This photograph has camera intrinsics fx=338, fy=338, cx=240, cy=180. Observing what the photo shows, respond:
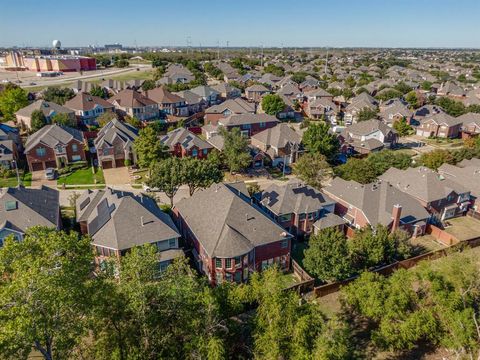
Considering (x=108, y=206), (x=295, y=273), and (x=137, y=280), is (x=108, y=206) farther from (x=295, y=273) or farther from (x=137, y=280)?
(x=295, y=273)

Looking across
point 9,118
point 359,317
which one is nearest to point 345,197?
point 359,317

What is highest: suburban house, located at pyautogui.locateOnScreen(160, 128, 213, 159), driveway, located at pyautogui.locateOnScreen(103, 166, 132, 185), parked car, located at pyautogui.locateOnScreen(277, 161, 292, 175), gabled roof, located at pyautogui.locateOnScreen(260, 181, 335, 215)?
suburban house, located at pyautogui.locateOnScreen(160, 128, 213, 159)

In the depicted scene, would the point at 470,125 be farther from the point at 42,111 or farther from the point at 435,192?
the point at 42,111

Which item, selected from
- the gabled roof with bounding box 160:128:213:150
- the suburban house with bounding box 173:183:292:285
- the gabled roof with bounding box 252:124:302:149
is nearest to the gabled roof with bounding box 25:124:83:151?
the gabled roof with bounding box 160:128:213:150

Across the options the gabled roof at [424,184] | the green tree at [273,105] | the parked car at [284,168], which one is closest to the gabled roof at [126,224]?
the parked car at [284,168]

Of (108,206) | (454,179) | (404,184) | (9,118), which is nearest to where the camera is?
(108,206)

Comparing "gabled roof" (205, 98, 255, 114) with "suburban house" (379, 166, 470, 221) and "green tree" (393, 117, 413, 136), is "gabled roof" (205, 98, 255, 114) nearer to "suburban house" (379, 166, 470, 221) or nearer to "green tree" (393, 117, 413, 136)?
"green tree" (393, 117, 413, 136)

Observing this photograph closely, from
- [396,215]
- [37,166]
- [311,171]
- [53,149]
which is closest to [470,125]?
[311,171]
